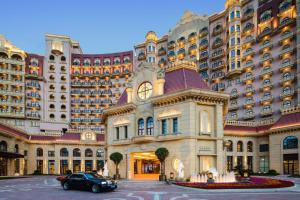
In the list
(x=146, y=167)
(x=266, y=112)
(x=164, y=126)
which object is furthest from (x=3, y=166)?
(x=266, y=112)

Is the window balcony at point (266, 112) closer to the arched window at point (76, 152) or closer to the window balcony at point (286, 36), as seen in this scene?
the window balcony at point (286, 36)

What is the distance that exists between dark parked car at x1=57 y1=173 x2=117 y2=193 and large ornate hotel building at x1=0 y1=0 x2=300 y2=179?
1540cm

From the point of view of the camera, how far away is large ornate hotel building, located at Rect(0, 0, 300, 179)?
44.6 meters

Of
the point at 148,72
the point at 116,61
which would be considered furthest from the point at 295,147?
the point at 116,61

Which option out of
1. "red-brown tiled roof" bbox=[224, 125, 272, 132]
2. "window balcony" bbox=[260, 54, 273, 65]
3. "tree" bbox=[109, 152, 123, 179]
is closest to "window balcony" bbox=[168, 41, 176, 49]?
"window balcony" bbox=[260, 54, 273, 65]

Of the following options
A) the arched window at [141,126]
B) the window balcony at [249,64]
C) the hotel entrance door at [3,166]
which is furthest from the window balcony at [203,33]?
the hotel entrance door at [3,166]

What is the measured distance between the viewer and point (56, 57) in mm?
127688

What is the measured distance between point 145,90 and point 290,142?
96.1ft

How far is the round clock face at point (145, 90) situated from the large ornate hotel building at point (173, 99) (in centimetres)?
16

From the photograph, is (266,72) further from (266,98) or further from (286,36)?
(286,36)

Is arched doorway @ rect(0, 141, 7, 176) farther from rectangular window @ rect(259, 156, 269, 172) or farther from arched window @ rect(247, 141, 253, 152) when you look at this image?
rectangular window @ rect(259, 156, 269, 172)

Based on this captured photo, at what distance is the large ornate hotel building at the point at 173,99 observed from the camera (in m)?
44.6

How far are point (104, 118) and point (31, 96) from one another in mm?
70045

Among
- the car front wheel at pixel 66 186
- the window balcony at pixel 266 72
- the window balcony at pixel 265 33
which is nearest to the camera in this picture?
the car front wheel at pixel 66 186
